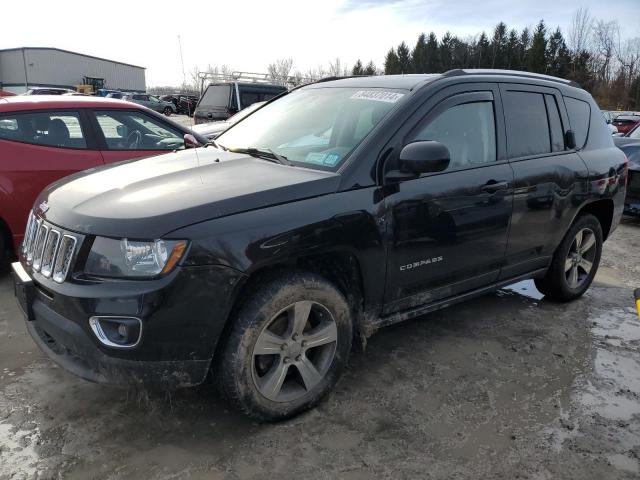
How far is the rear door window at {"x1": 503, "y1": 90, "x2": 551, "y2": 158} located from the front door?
0.13 metres

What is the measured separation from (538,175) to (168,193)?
2684 mm

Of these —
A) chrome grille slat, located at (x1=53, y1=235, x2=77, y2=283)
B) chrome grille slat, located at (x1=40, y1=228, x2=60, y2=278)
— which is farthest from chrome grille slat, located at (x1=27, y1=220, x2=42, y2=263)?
chrome grille slat, located at (x1=53, y1=235, x2=77, y2=283)

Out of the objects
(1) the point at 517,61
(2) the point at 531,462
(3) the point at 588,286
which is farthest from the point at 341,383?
(1) the point at 517,61

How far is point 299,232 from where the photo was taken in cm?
259

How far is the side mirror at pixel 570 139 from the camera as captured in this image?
4.21m

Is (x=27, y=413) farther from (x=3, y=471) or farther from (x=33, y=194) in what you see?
(x=33, y=194)

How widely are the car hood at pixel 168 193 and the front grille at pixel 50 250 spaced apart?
0.20ft

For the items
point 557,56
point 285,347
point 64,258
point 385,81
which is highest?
point 557,56

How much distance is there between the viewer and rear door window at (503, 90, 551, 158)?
3736 mm

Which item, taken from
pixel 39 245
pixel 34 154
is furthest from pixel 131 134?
pixel 39 245

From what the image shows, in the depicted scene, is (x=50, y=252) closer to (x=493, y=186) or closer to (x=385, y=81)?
(x=385, y=81)

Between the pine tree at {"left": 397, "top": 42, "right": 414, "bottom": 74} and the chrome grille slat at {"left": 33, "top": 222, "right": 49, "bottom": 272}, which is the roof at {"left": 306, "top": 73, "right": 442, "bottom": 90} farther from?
the pine tree at {"left": 397, "top": 42, "right": 414, "bottom": 74}

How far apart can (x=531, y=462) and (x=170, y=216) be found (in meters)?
2.12

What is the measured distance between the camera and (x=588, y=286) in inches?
192
